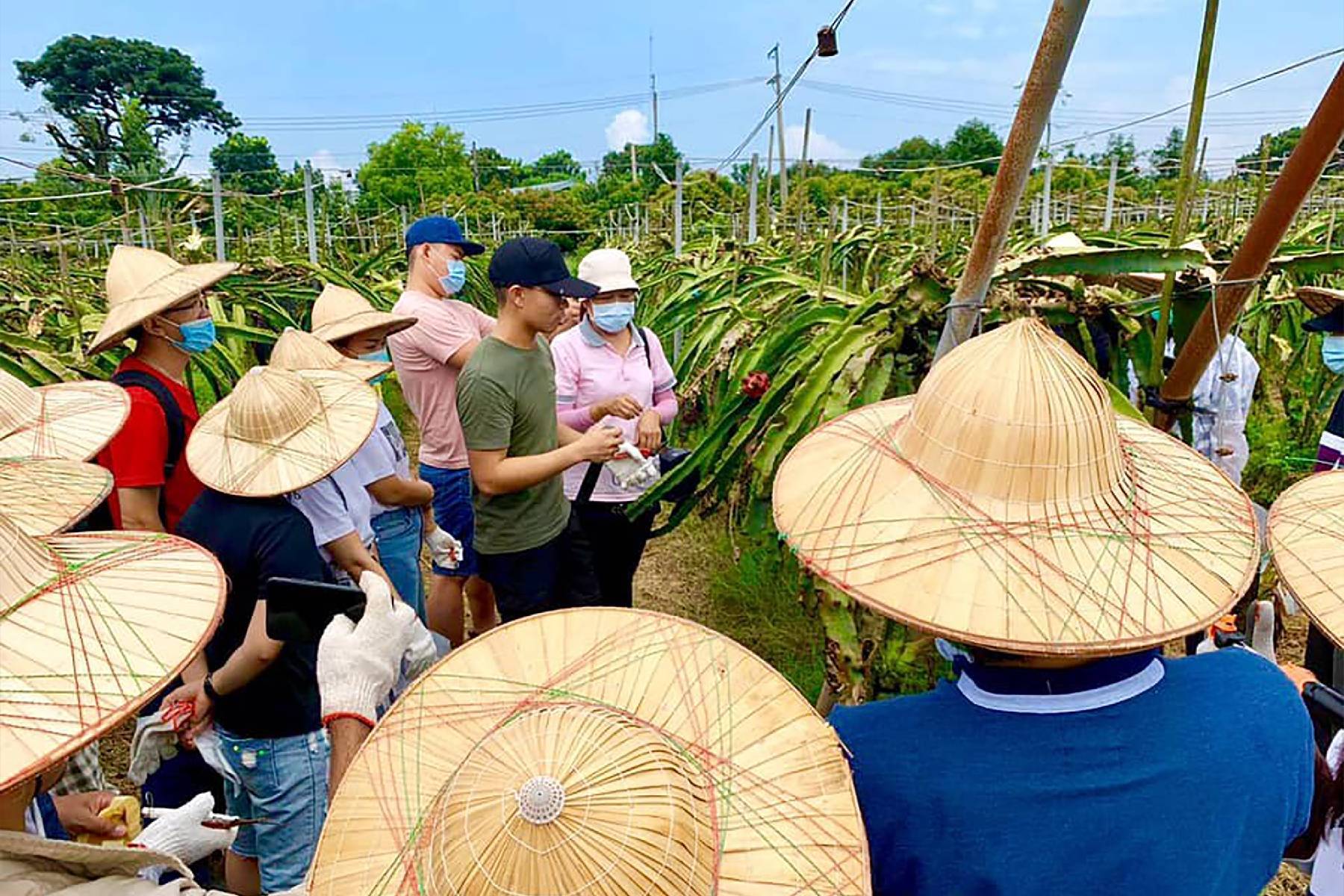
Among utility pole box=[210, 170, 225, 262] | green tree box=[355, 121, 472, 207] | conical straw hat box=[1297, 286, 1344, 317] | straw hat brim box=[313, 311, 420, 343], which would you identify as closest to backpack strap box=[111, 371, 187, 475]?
straw hat brim box=[313, 311, 420, 343]

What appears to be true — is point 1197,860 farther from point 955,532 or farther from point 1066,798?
point 955,532

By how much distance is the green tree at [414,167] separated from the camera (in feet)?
109

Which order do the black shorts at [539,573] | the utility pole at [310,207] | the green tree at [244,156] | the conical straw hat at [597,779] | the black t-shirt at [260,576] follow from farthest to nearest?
the green tree at [244,156], the utility pole at [310,207], the black shorts at [539,573], the black t-shirt at [260,576], the conical straw hat at [597,779]

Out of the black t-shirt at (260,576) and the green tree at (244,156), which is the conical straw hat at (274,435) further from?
the green tree at (244,156)

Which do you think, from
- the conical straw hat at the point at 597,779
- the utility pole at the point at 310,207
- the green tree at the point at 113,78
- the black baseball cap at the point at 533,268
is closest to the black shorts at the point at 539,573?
the black baseball cap at the point at 533,268

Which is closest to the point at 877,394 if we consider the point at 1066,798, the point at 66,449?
the point at 1066,798

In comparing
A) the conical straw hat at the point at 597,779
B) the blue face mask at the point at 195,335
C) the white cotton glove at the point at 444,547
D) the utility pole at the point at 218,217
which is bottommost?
the white cotton glove at the point at 444,547

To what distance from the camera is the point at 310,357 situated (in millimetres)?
2846

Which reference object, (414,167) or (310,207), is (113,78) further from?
(310,207)

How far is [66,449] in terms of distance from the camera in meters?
2.21

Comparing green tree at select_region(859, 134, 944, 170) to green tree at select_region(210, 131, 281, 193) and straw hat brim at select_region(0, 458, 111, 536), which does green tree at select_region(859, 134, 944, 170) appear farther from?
straw hat brim at select_region(0, 458, 111, 536)

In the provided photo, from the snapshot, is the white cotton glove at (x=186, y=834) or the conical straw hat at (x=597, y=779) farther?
the white cotton glove at (x=186, y=834)

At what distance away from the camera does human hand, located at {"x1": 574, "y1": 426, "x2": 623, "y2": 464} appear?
2596 mm

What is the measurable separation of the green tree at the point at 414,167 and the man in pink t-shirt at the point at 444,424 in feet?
99.6
